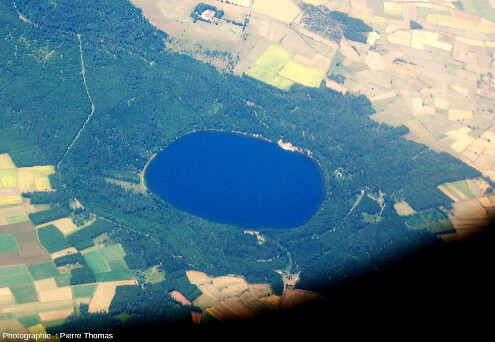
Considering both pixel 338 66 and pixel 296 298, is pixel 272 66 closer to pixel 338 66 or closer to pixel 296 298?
pixel 338 66

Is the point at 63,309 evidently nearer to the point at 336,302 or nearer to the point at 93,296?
the point at 93,296

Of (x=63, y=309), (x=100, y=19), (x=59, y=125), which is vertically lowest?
(x=63, y=309)

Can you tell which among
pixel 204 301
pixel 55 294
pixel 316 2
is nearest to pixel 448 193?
pixel 204 301

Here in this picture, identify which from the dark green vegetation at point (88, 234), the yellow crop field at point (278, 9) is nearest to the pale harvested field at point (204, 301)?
the dark green vegetation at point (88, 234)

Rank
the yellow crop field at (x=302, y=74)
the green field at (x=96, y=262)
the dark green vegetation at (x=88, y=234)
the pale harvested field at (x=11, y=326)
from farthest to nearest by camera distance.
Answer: the yellow crop field at (x=302, y=74), the dark green vegetation at (x=88, y=234), the green field at (x=96, y=262), the pale harvested field at (x=11, y=326)

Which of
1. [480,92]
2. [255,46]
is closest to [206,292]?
[255,46]

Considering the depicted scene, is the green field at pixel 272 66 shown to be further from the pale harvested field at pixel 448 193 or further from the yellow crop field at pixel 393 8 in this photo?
the pale harvested field at pixel 448 193
